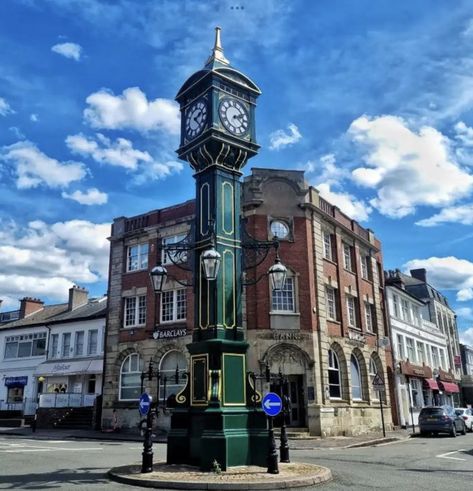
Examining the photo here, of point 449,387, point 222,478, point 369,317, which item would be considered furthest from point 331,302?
point 449,387

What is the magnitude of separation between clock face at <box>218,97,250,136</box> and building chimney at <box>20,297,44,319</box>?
37.7 metres

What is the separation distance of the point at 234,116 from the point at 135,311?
63.1ft

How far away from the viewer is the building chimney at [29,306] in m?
45.4

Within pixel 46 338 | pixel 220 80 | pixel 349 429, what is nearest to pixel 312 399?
pixel 349 429

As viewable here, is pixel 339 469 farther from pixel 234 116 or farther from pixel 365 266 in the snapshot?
pixel 365 266

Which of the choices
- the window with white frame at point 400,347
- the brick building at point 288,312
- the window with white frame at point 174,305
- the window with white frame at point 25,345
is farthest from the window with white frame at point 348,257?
the window with white frame at point 25,345

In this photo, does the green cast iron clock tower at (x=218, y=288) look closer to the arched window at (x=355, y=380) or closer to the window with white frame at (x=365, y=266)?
Result: the arched window at (x=355, y=380)

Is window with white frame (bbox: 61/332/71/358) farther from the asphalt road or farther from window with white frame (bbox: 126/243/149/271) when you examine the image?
the asphalt road

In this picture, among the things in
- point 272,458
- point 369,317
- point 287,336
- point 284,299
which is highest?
point 369,317

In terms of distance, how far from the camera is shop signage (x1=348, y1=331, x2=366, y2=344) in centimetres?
2879

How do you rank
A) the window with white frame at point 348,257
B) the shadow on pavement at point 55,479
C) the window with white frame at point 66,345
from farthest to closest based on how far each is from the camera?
the window with white frame at point 66,345, the window with white frame at point 348,257, the shadow on pavement at point 55,479

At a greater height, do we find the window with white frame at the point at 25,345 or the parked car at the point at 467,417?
the window with white frame at the point at 25,345

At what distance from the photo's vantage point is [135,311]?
30.2 metres

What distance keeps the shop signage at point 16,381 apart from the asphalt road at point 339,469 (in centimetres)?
2603
